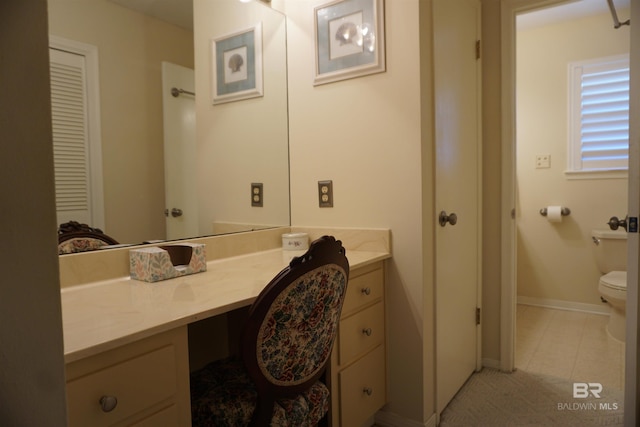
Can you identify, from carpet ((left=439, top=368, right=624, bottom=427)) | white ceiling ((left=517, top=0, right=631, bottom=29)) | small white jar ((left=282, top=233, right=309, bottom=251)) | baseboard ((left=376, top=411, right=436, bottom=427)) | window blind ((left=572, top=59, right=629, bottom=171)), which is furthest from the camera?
window blind ((left=572, top=59, right=629, bottom=171))

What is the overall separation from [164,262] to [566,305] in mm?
3348

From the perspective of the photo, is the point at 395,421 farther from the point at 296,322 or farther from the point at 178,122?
the point at 178,122

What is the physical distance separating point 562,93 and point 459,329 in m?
2.41

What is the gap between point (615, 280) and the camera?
2793 mm

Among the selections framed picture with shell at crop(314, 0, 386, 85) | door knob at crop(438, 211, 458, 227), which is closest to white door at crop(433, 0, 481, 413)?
door knob at crop(438, 211, 458, 227)

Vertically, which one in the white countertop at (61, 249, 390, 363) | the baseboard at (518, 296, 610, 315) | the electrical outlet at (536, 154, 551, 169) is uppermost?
the electrical outlet at (536, 154, 551, 169)

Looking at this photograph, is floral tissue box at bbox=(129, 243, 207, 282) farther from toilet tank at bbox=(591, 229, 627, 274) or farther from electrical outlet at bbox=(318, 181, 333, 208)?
toilet tank at bbox=(591, 229, 627, 274)

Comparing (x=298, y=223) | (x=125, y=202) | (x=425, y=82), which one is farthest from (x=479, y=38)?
(x=125, y=202)

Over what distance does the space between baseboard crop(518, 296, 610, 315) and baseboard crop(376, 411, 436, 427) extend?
2250mm

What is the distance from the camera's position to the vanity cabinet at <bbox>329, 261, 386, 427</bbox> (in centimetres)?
144

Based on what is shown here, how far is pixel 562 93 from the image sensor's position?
132 inches

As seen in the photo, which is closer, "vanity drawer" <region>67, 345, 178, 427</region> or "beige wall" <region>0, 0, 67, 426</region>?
"beige wall" <region>0, 0, 67, 426</region>

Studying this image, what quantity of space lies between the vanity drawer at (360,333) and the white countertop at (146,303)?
21 centimetres

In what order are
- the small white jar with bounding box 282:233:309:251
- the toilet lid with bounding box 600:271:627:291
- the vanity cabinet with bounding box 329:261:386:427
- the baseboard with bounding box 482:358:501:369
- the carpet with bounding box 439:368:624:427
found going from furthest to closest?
the toilet lid with bounding box 600:271:627:291 < the baseboard with bounding box 482:358:501:369 < the small white jar with bounding box 282:233:309:251 < the carpet with bounding box 439:368:624:427 < the vanity cabinet with bounding box 329:261:386:427
